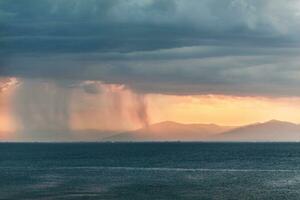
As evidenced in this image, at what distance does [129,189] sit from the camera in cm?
12756

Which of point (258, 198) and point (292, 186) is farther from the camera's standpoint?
→ point (292, 186)

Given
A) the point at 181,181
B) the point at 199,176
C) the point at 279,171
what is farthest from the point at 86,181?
the point at 279,171

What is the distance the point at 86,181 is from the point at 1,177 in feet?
86.0

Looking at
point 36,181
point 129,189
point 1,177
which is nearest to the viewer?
point 129,189

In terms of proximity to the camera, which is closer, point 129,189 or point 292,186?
point 129,189

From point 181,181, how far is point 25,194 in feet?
143

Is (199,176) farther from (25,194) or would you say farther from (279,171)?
(25,194)

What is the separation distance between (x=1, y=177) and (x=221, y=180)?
5757cm

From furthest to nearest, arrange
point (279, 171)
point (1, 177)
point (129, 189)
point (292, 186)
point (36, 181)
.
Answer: point (279, 171) < point (1, 177) < point (36, 181) < point (292, 186) < point (129, 189)

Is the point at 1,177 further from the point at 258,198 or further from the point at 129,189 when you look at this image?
the point at 258,198

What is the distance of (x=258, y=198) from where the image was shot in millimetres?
114500

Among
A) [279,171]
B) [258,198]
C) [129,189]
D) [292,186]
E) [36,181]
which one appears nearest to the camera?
[258,198]

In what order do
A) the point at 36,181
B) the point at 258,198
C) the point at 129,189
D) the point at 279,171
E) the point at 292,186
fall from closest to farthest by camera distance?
the point at 258,198 < the point at 129,189 < the point at 292,186 < the point at 36,181 < the point at 279,171

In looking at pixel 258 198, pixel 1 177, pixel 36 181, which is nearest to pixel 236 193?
pixel 258 198
